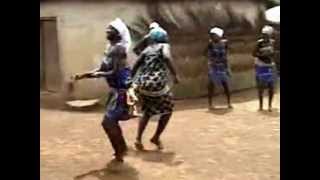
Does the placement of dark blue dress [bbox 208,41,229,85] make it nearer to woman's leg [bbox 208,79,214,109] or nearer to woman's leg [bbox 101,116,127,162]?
woman's leg [bbox 208,79,214,109]

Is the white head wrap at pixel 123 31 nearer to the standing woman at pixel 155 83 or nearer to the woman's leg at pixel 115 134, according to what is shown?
the standing woman at pixel 155 83

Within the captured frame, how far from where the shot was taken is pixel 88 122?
1.83 m

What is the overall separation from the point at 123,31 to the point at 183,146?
0.38 metres

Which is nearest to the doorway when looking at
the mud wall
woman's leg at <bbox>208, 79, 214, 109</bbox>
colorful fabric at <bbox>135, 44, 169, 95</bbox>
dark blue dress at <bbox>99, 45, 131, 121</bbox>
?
the mud wall

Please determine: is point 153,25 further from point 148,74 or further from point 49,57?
point 49,57

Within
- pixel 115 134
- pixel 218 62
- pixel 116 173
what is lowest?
pixel 116 173

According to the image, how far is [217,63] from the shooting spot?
186cm

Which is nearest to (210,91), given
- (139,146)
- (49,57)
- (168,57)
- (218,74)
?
(218,74)

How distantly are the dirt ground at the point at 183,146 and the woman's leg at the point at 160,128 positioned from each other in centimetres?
1

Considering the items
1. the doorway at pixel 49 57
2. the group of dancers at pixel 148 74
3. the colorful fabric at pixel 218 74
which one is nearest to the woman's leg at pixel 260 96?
the group of dancers at pixel 148 74

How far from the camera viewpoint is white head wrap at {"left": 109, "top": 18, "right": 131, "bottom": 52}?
5.89 feet
